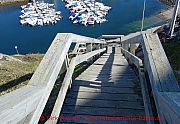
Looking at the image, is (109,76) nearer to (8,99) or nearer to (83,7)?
(8,99)

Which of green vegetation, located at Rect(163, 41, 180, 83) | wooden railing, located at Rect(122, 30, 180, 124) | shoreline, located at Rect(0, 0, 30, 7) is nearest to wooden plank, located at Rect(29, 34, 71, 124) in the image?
wooden railing, located at Rect(122, 30, 180, 124)

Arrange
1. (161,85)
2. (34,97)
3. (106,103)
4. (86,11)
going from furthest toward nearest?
(86,11), (106,103), (161,85), (34,97)

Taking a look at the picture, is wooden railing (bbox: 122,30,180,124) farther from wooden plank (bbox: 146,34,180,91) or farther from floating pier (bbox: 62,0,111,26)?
floating pier (bbox: 62,0,111,26)

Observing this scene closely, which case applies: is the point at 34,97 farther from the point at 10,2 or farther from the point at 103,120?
the point at 10,2

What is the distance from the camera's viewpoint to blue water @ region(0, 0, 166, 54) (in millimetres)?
33719

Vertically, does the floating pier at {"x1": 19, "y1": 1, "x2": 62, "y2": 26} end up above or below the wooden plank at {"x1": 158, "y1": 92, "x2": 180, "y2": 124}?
above

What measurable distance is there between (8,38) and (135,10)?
64.4 feet

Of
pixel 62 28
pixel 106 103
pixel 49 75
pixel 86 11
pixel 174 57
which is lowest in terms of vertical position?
pixel 106 103

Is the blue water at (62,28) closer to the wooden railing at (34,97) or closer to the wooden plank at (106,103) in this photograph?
the wooden plank at (106,103)

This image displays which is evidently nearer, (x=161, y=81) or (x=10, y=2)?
(x=161, y=81)

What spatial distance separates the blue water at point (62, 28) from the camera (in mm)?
33719

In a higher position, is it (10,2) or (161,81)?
(10,2)

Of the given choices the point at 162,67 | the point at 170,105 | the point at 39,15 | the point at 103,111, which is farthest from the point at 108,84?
the point at 39,15

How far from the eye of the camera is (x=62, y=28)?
123 ft
